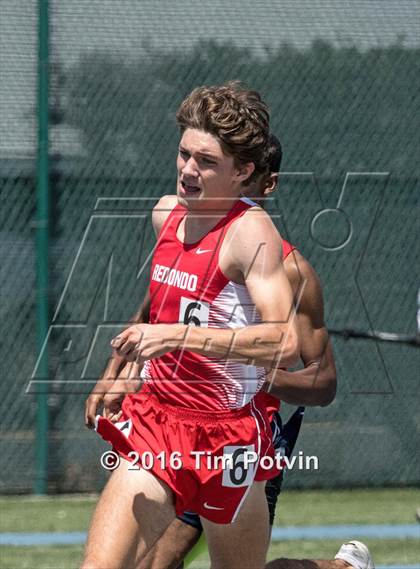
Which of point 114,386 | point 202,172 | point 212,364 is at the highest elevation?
point 202,172

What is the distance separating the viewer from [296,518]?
6301mm

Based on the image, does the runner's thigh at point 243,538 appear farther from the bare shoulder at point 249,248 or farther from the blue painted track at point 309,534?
the blue painted track at point 309,534

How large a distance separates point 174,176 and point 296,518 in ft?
6.25

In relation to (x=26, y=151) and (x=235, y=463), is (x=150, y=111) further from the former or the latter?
(x=235, y=463)

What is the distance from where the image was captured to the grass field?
546 cm

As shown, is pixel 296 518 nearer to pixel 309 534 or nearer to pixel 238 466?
pixel 309 534

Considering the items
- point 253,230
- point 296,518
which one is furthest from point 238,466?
point 296,518

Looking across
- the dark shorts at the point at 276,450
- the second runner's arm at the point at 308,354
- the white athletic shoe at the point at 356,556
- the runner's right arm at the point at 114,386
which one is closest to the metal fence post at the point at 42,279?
the white athletic shoe at the point at 356,556

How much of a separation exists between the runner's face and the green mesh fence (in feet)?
11.1

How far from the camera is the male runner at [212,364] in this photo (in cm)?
317

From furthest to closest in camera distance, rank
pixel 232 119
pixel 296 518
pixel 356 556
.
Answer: pixel 296 518 → pixel 356 556 → pixel 232 119

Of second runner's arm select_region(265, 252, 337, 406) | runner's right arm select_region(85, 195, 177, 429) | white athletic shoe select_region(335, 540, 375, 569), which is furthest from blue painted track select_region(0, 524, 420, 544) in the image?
runner's right arm select_region(85, 195, 177, 429)

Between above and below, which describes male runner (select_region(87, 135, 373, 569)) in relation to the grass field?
above

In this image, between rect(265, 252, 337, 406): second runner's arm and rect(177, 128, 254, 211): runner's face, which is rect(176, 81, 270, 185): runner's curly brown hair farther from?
rect(265, 252, 337, 406): second runner's arm
